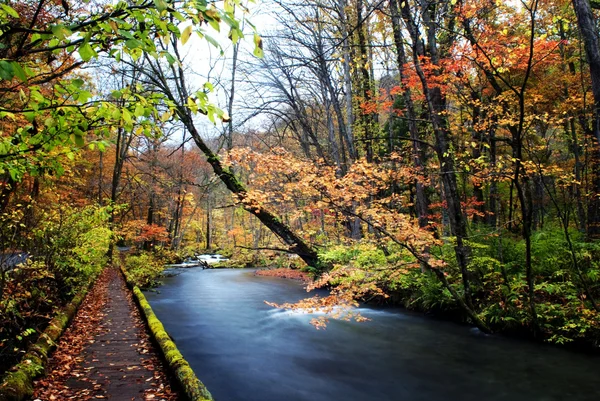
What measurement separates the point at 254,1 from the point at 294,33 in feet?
50.6

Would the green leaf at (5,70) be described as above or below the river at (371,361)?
above

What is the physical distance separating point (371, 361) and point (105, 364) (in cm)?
509

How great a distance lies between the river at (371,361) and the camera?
249 inches

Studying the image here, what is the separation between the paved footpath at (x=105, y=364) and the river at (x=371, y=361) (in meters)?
1.31

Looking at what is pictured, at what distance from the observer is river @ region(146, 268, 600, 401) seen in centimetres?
633

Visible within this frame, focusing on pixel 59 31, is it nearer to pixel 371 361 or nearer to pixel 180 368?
pixel 180 368

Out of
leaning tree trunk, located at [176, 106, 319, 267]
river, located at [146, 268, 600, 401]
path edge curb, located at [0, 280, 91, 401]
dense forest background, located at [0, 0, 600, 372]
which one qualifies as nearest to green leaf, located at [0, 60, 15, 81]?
dense forest background, located at [0, 0, 600, 372]

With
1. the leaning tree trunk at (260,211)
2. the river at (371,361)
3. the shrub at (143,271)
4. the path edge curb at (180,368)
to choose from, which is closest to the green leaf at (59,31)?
the path edge curb at (180,368)

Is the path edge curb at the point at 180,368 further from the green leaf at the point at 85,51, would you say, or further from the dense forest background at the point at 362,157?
the green leaf at the point at 85,51

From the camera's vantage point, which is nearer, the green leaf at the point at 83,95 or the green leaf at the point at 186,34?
the green leaf at the point at 186,34

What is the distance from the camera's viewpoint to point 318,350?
8469mm

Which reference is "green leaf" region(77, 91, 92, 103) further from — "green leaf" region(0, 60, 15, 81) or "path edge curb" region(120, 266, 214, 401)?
"path edge curb" region(120, 266, 214, 401)

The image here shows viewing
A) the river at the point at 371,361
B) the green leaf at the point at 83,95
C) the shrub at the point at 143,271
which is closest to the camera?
the green leaf at the point at 83,95

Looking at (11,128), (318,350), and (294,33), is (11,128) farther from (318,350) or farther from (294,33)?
(294,33)
